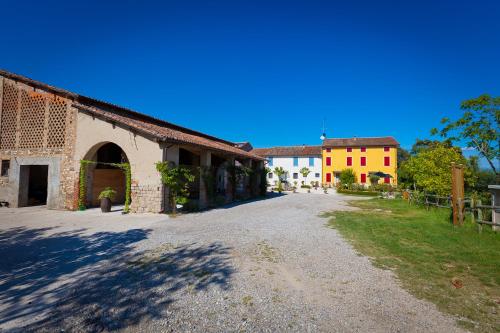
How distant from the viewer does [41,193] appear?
48.5 feet

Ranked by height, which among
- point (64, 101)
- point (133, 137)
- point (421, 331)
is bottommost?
point (421, 331)

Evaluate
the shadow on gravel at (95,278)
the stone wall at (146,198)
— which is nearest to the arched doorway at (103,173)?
the stone wall at (146,198)

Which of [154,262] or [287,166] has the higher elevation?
[287,166]

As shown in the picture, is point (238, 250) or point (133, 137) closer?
point (238, 250)

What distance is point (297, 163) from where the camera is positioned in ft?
134

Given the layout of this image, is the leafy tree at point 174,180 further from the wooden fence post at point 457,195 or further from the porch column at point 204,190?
the wooden fence post at point 457,195

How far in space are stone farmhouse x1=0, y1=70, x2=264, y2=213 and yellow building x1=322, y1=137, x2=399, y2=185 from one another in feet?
93.7

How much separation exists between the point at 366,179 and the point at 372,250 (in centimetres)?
3454

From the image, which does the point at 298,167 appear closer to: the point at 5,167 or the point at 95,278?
the point at 5,167

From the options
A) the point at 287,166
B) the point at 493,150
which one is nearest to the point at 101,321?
the point at 493,150

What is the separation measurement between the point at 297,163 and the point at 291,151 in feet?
8.14

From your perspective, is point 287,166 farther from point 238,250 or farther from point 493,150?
point 238,250

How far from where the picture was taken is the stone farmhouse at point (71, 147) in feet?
35.8

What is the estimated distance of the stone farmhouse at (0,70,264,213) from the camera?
10.9 m
